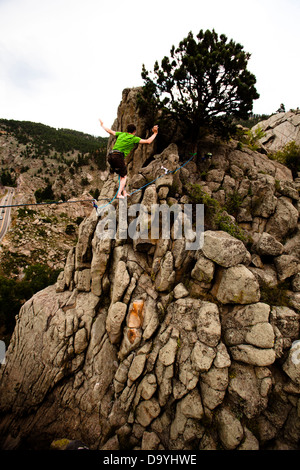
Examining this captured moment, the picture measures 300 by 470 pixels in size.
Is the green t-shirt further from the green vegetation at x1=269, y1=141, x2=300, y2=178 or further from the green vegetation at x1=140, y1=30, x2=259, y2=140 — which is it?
the green vegetation at x1=269, y1=141, x2=300, y2=178

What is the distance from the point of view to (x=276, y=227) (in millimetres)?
10281

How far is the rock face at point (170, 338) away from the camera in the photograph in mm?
6918

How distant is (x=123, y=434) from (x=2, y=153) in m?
121

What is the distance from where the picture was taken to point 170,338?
8.28 metres

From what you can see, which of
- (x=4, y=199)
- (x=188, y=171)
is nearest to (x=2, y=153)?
(x=4, y=199)

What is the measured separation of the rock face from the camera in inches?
272

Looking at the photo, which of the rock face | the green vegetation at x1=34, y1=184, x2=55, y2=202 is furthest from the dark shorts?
the green vegetation at x1=34, y1=184, x2=55, y2=202

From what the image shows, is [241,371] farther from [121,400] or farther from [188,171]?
[188,171]

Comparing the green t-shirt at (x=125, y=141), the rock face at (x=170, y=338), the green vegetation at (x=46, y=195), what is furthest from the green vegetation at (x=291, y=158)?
the green vegetation at (x=46, y=195)

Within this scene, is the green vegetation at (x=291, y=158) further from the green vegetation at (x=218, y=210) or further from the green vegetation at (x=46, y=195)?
the green vegetation at (x=46, y=195)

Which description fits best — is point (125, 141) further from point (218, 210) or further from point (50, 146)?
point (50, 146)
